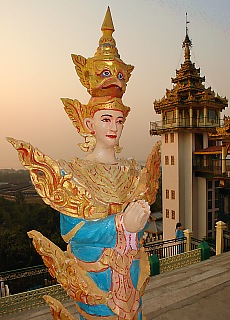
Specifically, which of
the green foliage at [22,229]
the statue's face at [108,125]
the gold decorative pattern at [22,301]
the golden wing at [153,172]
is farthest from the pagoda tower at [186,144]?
the statue's face at [108,125]

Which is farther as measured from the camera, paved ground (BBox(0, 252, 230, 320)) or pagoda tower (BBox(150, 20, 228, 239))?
pagoda tower (BBox(150, 20, 228, 239))

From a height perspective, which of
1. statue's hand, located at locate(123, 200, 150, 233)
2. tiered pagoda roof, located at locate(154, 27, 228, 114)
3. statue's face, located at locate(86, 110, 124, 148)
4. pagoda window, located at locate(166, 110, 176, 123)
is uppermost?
tiered pagoda roof, located at locate(154, 27, 228, 114)

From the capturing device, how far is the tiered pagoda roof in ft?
45.5

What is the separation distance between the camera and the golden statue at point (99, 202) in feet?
5.88

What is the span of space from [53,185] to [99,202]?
1.12 ft

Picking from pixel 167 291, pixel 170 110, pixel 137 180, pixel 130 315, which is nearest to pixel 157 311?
pixel 167 291

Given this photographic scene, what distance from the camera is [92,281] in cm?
186

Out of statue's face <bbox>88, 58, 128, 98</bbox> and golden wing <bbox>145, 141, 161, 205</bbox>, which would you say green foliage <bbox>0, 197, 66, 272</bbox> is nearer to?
golden wing <bbox>145, 141, 161, 205</bbox>

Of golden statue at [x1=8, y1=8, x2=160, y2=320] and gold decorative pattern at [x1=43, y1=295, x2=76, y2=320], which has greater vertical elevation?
golden statue at [x1=8, y1=8, x2=160, y2=320]

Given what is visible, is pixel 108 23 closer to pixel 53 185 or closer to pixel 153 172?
pixel 153 172

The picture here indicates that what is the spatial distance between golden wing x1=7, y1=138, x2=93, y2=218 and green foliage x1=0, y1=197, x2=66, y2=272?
1099 cm

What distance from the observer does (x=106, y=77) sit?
1996mm

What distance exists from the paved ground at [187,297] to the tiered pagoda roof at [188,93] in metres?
9.48

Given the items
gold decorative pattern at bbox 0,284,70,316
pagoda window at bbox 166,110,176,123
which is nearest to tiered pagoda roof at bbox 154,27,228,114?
pagoda window at bbox 166,110,176,123
